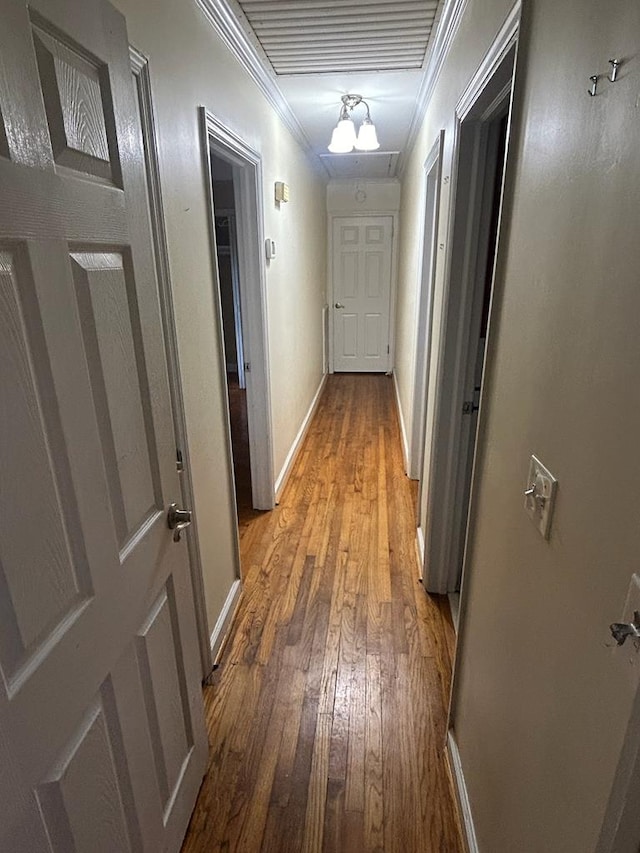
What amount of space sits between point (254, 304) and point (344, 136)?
3.54ft

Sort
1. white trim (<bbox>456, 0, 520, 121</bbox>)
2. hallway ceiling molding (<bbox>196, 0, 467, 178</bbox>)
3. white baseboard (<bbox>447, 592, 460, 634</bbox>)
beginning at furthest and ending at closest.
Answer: white baseboard (<bbox>447, 592, 460, 634</bbox>), hallway ceiling molding (<bbox>196, 0, 467, 178</bbox>), white trim (<bbox>456, 0, 520, 121</bbox>)

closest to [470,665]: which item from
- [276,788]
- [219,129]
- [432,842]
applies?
[432,842]

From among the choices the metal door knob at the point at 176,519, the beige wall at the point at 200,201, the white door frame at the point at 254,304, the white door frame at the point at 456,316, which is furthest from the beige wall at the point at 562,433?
the white door frame at the point at 254,304

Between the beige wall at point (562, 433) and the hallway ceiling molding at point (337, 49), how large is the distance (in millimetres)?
794

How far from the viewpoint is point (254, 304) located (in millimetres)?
2605

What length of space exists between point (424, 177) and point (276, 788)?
309cm

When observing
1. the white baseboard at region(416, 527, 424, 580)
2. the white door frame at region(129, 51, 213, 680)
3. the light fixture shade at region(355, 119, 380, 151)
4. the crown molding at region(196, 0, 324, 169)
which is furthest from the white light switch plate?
the light fixture shade at region(355, 119, 380, 151)

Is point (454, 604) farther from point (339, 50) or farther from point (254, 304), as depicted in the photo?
point (339, 50)

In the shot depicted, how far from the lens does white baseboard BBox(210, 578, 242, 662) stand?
1.91m

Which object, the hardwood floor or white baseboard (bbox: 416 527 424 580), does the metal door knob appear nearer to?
the hardwood floor

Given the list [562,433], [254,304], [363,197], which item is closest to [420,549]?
[254,304]

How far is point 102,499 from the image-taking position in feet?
2.83

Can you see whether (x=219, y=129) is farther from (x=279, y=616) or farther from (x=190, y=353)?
(x=279, y=616)

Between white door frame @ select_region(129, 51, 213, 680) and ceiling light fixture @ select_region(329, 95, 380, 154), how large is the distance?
66.8 inches
